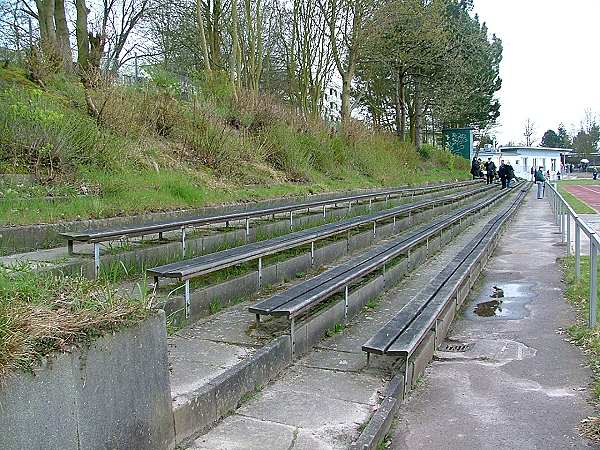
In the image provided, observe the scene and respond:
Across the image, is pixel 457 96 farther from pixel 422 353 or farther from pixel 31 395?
pixel 31 395

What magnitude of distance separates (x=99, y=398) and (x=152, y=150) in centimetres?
797

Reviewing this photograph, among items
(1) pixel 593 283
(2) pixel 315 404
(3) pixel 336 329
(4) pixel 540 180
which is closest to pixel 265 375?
(2) pixel 315 404

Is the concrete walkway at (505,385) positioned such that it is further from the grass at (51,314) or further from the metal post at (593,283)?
the grass at (51,314)

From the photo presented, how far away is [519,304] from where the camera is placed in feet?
26.0

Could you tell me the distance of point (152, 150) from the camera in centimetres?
1024

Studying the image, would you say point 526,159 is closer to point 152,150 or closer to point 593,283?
point 152,150

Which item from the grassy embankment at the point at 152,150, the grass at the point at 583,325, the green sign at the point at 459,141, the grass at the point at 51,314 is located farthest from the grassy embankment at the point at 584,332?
the green sign at the point at 459,141

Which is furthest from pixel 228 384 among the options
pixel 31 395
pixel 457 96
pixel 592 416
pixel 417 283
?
pixel 457 96

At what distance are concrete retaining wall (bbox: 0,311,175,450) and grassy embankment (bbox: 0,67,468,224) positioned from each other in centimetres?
357

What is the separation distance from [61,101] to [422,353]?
704 cm

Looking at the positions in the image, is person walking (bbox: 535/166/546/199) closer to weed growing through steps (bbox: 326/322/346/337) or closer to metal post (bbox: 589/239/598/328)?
metal post (bbox: 589/239/598/328)

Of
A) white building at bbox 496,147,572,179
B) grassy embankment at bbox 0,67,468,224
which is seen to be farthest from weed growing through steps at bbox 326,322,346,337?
white building at bbox 496,147,572,179

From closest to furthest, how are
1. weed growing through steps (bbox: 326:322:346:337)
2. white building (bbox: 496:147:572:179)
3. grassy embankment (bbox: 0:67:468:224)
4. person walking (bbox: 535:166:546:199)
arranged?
weed growing through steps (bbox: 326:322:346:337) < grassy embankment (bbox: 0:67:468:224) < person walking (bbox: 535:166:546:199) < white building (bbox: 496:147:572:179)

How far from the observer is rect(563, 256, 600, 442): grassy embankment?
4039mm
